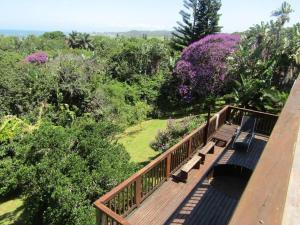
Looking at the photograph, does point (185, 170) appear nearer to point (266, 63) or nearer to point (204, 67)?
point (266, 63)

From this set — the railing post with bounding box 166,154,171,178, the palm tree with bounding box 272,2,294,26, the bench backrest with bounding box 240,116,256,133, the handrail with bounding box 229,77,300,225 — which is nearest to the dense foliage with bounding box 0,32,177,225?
the railing post with bounding box 166,154,171,178

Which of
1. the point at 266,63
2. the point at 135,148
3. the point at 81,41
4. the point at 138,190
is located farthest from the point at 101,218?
the point at 81,41

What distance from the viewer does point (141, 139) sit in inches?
573

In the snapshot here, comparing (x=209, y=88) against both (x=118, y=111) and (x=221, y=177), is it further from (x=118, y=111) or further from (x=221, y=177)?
(x=221, y=177)

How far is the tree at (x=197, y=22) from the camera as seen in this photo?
26500 millimetres

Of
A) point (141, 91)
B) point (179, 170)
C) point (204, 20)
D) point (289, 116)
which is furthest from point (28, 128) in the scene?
point (204, 20)

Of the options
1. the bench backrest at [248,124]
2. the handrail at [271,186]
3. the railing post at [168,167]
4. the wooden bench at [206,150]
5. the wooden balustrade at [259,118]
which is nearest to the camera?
the handrail at [271,186]

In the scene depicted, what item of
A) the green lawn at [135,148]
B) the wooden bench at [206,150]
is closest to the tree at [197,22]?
the green lawn at [135,148]

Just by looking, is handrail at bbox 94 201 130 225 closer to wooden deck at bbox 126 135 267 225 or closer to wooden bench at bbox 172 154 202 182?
wooden deck at bbox 126 135 267 225

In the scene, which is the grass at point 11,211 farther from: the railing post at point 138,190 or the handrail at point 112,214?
the handrail at point 112,214

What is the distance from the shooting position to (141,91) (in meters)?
19.5

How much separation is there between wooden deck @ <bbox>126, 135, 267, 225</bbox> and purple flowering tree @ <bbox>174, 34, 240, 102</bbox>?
404 inches

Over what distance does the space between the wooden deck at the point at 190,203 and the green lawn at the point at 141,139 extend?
6035 mm

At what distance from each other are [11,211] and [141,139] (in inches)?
277
